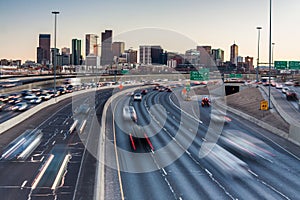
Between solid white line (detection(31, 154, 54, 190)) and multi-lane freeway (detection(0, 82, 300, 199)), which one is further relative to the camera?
solid white line (detection(31, 154, 54, 190))

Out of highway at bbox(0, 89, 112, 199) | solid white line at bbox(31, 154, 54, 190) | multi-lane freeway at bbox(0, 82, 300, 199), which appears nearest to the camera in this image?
highway at bbox(0, 89, 112, 199)

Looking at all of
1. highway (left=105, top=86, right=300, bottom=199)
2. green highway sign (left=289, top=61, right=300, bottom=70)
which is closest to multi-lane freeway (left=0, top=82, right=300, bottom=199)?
highway (left=105, top=86, right=300, bottom=199)

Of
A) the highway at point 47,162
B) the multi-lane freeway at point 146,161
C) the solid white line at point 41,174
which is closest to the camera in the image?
the highway at point 47,162

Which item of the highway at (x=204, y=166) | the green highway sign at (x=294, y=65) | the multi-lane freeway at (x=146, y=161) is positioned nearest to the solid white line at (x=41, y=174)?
the multi-lane freeway at (x=146, y=161)

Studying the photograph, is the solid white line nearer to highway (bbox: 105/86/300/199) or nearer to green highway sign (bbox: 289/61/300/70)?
highway (bbox: 105/86/300/199)

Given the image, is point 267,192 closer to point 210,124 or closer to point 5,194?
point 5,194

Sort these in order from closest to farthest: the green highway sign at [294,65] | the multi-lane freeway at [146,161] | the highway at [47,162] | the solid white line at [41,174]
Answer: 1. the highway at [47,162]
2. the multi-lane freeway at [146,161]
3. the solid white line at [41,174]
4. the green highway sign at [294,65]

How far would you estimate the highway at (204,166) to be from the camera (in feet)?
69.5

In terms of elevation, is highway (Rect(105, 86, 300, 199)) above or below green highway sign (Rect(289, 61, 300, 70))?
below

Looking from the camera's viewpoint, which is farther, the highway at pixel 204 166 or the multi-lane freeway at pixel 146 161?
the highway at pixel 204 166

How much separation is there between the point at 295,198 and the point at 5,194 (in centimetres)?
1505

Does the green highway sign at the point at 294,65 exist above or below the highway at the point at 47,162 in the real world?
above

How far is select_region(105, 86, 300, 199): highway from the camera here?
2119cm

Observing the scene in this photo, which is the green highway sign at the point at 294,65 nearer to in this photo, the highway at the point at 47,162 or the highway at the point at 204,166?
the highway at the point at 204,166
